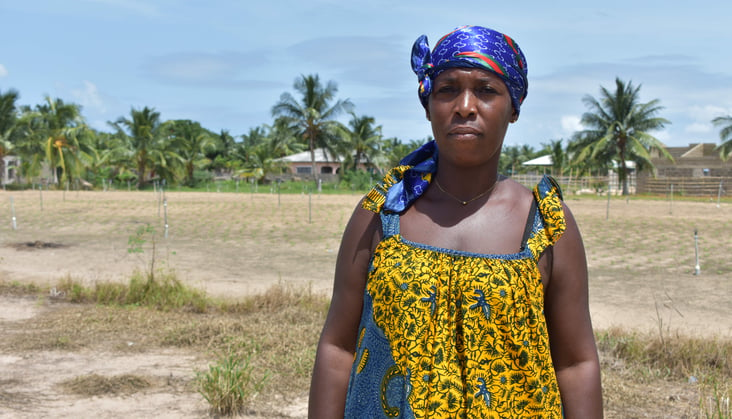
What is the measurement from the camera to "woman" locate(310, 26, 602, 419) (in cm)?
137

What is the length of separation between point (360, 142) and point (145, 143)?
13.6m

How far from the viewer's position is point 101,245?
13250mm

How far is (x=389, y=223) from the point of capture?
1473mm

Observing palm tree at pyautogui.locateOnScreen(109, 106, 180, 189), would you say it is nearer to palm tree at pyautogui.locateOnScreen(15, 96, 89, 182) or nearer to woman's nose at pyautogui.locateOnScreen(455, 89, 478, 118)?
palm tree at pyautogui.locateOnScreen(15, 96, 89, 182)

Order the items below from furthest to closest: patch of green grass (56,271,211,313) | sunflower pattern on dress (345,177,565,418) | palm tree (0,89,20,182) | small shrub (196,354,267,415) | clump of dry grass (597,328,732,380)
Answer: palm tree (0,89,20,182), patch of green grass (56,271,211,313), clump of dry grass (597,328,732,380), small shrub (196,354,267,415), sunflower pattern on dress (345,177,565,418)

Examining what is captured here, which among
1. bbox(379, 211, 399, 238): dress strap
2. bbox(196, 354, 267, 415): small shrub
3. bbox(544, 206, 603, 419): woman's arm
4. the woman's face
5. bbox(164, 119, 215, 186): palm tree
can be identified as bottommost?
bbox(196, 354, 267, 415): small shrub

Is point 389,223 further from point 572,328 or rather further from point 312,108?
point 312,108

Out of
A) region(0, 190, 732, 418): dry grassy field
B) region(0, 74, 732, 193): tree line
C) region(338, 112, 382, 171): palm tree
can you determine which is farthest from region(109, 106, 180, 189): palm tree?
region(0, 190, 732, 418): dry grassy field

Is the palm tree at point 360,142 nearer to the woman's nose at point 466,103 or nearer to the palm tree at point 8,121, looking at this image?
the palm tree at point 8,121

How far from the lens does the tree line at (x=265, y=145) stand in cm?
3847

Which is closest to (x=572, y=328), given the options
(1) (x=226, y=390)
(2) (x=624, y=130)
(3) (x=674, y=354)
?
(1) (x=226, y=390)

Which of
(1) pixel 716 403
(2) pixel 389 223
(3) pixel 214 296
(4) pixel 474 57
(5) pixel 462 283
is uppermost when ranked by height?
(4) pixel 474 57

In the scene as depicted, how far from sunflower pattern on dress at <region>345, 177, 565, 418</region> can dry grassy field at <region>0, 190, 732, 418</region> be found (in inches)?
108

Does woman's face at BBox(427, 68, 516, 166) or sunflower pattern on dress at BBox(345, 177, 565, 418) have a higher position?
woman's face at BBox(427, 68, 516, 166)
